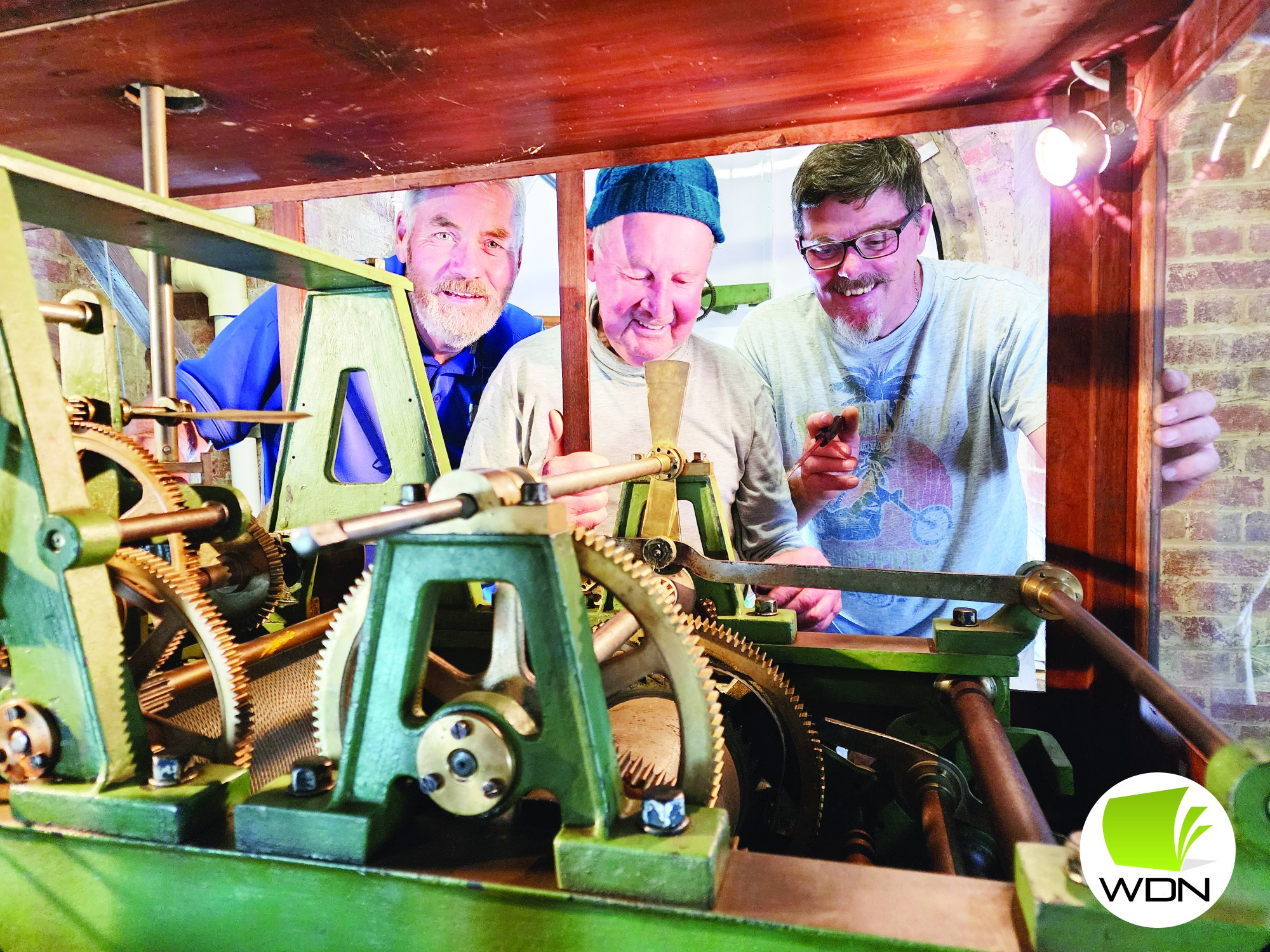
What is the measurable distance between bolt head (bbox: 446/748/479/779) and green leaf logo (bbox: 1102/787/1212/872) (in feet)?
2.49

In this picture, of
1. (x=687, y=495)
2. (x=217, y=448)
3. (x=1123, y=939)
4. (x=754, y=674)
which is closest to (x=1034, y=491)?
(x=687, y=495)

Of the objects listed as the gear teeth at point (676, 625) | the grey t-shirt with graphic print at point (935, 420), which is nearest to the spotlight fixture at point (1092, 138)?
the grey t-shirt with graphic print at point (935, 420)

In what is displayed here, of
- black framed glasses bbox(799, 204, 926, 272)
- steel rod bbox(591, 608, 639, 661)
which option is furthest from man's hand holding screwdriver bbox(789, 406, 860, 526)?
steel rod bbox(591, 608, 639, 661)

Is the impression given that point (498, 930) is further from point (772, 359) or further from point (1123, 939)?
point (772, 359)

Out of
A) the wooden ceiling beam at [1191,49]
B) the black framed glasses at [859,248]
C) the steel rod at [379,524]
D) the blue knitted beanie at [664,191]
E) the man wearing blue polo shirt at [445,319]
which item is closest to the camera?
the steel rod at [379,524]

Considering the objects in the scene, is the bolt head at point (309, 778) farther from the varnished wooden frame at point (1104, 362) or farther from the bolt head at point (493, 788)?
the varnished wooden frame at point (1104, 362)

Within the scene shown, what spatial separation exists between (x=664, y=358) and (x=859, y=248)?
0.88 metres

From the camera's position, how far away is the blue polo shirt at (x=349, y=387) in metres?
3.42

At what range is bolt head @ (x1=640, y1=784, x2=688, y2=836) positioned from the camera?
926mm

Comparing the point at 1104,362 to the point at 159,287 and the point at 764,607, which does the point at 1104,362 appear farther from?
the point at 159,287

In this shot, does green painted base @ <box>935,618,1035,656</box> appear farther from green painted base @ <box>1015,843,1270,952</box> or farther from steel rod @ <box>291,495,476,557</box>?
steel rod @ <box>291,495,476,557</box>

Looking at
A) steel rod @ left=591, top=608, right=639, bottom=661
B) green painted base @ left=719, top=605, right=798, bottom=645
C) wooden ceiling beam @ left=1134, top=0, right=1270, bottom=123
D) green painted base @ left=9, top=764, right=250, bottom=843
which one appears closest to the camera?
green painted base @ left=9, top=764, right=250, bottom=843

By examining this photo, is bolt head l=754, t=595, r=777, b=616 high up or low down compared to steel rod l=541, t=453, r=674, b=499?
down

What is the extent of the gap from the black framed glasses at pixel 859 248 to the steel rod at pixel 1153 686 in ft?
5.43
